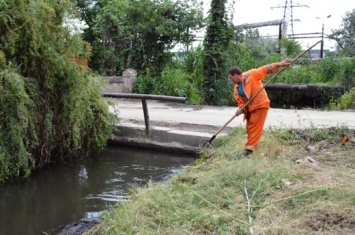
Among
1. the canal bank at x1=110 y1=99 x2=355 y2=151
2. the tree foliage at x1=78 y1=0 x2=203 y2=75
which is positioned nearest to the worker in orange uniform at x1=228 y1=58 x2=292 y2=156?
the canal bank at x1=110 y1=99 x2=355 y2=151

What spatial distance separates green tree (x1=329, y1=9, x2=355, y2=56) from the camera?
19.3m

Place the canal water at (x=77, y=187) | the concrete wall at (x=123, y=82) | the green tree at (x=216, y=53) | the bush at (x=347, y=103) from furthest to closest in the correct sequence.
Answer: the concrete wall at (x=123, y=82) → the green tree at (x=216, y=53) → the bush at (x=347, y=103) → the canal water at (x=77, y=187)

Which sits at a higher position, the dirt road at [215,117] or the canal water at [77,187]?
the dirt road at [215,117]

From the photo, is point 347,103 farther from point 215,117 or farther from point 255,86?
point 255,86

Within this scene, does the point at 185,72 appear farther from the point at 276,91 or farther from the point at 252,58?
the point at 276,91

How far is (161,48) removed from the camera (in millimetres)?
15000

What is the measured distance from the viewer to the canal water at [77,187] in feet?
18.8

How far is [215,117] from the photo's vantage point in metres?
10.2

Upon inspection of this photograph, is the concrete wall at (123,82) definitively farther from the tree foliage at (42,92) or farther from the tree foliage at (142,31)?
the tree foliage at (42,92)

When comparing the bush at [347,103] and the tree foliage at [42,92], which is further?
the bush at [347,103]

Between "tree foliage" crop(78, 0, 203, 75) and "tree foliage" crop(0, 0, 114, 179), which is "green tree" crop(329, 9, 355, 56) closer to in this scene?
"tree foliage" crop(78, 0, 203, 75)

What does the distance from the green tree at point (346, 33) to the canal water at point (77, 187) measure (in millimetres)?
13728

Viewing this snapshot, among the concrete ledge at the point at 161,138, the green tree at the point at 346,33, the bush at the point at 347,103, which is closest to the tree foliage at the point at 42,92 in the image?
the concrete ledge at the point at 161,138

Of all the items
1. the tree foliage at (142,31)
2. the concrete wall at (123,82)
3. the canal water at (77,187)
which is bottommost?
the canal water at (77,187)
